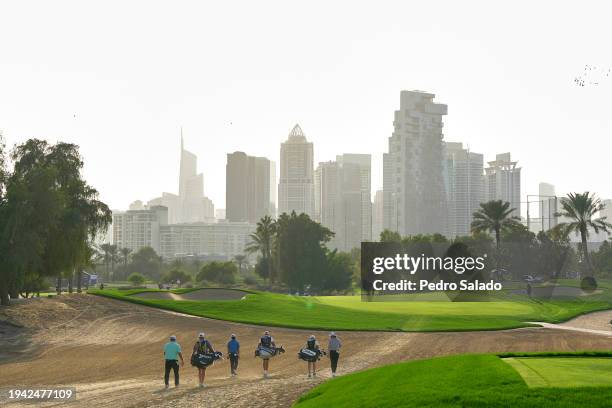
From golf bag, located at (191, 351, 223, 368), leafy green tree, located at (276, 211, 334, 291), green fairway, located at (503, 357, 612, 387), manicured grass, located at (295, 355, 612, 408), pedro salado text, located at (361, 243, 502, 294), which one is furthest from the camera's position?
leafy green tree, located at (276, 211, 334, 291)

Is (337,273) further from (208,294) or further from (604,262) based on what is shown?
(208,294)

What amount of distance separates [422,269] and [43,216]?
198 feet

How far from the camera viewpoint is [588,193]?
10325 cm

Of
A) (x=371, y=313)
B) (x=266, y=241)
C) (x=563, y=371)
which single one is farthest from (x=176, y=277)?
(x=563, y=371)

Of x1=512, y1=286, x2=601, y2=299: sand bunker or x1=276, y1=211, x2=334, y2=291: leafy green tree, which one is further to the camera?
x1=276, y1=211, x2=334, y2=291: leafy green tree

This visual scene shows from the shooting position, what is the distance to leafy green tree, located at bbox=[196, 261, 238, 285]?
149 m

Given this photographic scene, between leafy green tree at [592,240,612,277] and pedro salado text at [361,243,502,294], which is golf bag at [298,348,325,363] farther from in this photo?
leafy green tree at [592,240,612,277]

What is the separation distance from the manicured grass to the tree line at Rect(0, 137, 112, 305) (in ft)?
120

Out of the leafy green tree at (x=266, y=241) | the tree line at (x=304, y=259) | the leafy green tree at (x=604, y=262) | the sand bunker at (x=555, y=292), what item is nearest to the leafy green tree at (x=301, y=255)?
the tree line at (x=304, y=259)

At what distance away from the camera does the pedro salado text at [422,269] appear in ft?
290

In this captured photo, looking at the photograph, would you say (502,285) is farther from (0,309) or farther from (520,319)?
(0,309)

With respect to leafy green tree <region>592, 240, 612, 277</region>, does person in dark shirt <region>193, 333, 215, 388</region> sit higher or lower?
lower

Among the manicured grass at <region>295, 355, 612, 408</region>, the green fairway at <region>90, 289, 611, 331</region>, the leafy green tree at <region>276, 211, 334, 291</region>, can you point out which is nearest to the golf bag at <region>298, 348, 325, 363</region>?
the manicured grass at <region>295, 355, 612, 408</region>

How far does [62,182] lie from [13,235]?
532 inches
